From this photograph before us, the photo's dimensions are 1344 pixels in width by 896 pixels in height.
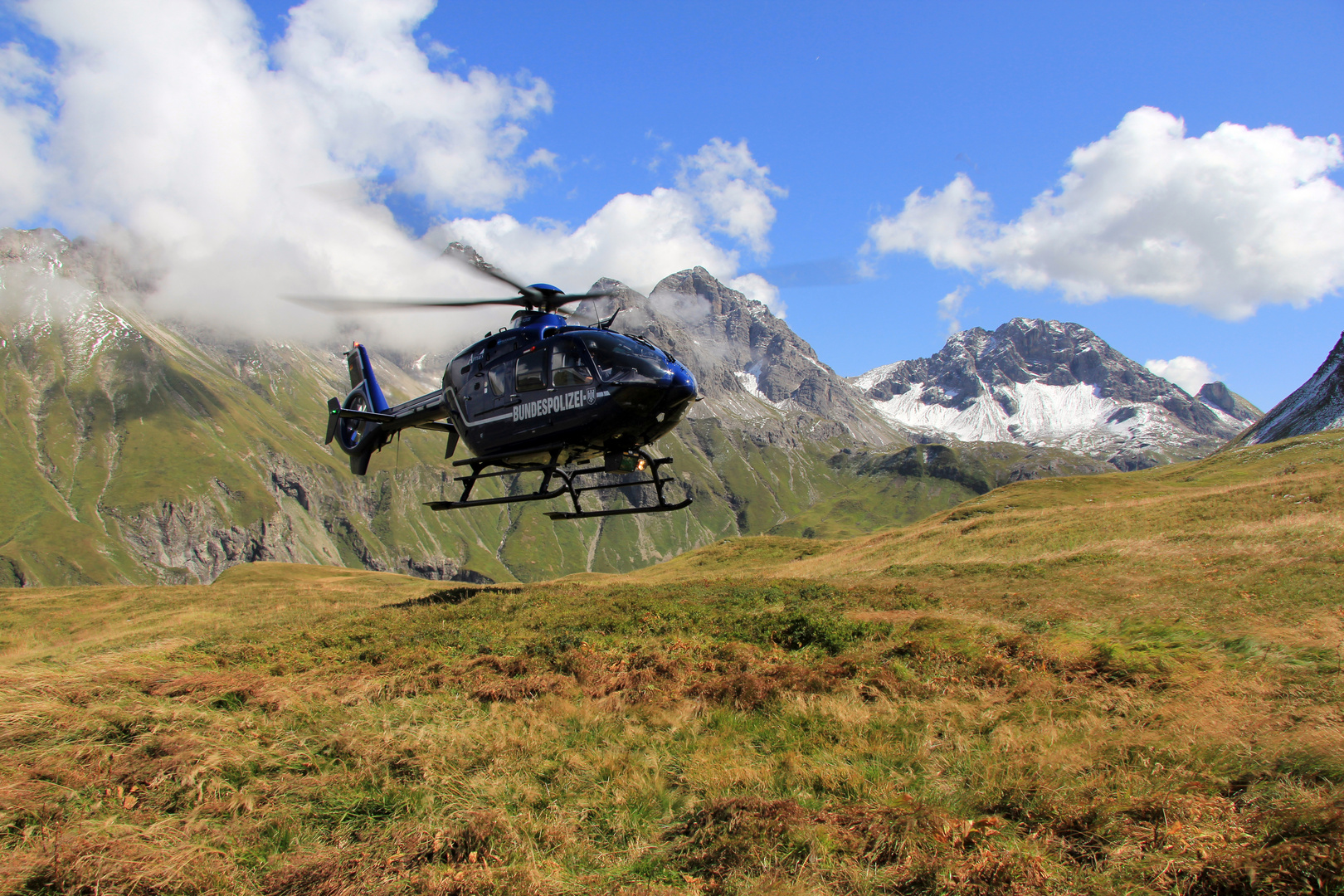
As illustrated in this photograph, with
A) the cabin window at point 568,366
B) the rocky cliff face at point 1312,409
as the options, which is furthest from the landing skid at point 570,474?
the rocky cliff face at point 1312,409

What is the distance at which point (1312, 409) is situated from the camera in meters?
144

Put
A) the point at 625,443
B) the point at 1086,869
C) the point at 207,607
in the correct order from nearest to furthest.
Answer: the point at 1086,869
the point at 625,443
the point at 207,607

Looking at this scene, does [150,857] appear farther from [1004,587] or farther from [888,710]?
[1004,587]

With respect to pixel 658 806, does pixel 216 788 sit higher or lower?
higher

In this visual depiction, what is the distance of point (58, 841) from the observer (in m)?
7.23

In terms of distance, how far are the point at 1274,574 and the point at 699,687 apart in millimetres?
19179

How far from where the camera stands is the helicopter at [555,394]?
56.1 ft

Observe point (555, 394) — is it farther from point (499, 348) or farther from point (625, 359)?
point (499, 348)

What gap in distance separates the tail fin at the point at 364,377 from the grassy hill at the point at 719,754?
34.9 feet

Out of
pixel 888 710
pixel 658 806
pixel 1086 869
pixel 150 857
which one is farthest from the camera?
pixel 888 710

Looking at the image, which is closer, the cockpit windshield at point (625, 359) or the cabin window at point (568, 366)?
the cockpit windshield at point (625, 359)

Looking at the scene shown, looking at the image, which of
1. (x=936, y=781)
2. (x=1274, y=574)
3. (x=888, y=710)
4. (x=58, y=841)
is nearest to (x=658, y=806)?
(x=936, y=781)

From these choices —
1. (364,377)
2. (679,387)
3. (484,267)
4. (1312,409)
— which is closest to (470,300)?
(484,267)

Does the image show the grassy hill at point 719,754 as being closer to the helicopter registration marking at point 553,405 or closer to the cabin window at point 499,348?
the helicopter registration marking at point 553,405
